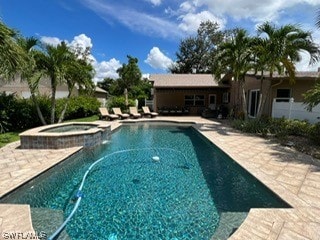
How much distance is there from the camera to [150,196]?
20.1ft

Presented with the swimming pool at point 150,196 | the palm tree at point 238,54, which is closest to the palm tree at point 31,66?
the swimming pool at point 150,196

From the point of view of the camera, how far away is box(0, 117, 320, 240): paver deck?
389cm

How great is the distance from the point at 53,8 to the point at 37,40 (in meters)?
4.00

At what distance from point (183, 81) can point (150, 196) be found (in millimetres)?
21750

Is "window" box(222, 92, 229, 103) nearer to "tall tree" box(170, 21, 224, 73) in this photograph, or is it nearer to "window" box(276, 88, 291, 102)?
"window" box(276, 88, 291, 102)

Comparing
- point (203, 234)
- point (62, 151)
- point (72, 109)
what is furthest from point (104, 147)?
point (72, 109)

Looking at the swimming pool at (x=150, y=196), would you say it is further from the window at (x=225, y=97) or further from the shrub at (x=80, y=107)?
the window at (x=225, y=97)

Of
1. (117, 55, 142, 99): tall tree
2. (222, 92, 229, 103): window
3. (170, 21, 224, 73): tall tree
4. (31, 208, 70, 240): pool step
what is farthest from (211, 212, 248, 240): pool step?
(170, 21, 224, 73): tall tree

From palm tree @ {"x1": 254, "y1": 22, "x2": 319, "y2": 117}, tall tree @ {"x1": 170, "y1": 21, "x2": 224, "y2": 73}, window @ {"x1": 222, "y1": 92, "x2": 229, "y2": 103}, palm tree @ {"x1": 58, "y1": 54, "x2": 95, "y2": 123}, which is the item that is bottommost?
window @ {"x1": 222, "y1": 92, "x2": 229, "y2": 103}

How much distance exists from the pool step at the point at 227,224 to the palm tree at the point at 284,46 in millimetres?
11230

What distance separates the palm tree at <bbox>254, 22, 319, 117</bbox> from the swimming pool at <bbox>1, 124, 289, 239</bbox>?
7471mm

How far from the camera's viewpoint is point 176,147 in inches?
461

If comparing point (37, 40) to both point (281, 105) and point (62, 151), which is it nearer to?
point (62, 151)

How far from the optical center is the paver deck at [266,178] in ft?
12.8
